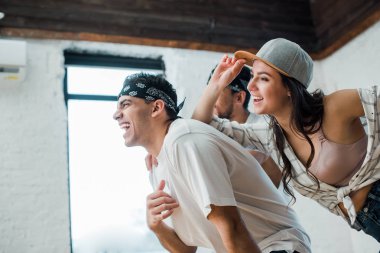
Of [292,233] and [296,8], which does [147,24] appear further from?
[292,233]

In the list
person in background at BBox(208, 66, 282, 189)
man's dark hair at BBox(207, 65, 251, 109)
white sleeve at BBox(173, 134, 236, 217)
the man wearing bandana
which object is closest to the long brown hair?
the man wearing bandana

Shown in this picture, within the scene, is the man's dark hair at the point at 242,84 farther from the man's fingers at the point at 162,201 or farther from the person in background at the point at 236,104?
the man's fingers at the point at 162,201

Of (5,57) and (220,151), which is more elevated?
(5,57)

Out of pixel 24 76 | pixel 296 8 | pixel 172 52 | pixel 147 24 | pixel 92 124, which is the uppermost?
pixel 296 8

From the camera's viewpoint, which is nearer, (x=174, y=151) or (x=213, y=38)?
(x=174, y=151)

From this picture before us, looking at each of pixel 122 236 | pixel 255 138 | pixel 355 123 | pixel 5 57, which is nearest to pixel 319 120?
pixel 355 123

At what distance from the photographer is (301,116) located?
168cm

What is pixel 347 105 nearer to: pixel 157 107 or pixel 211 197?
pixel 211 197

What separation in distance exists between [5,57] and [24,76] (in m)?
0.21

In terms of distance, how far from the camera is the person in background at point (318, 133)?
1562 millimetres

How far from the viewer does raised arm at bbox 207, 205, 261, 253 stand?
4.60 feet

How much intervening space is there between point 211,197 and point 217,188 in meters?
0.04

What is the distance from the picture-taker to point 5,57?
3.39m

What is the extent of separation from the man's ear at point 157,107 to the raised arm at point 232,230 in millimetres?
716
